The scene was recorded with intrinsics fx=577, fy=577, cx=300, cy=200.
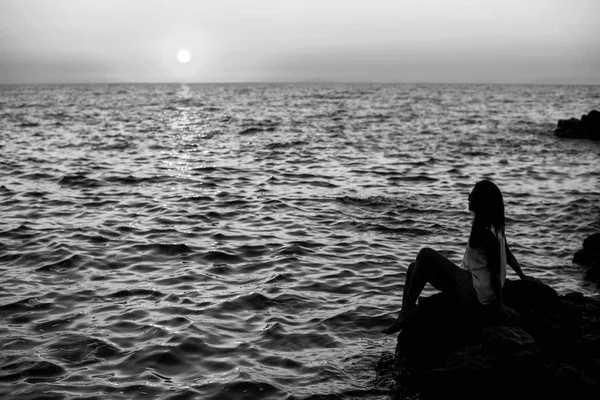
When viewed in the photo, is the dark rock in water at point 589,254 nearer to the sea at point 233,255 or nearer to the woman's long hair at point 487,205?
the sea at point 233,255

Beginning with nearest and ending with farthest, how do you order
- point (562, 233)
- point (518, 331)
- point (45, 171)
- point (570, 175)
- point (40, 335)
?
point (518, 331)
point (40, 335)
point (562, 233)
point (45, 171)
point (570, 175)

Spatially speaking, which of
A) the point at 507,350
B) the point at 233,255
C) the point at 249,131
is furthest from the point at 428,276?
the point at 249,131

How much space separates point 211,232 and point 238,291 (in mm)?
3878

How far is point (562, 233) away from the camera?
14.3 m

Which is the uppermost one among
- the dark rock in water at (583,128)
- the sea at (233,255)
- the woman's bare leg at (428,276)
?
the dark rock in water at (583,128)

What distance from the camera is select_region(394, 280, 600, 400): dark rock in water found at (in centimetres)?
560

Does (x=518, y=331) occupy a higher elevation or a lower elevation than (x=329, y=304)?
higher

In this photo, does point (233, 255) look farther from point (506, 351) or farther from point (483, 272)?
point (506, 351)

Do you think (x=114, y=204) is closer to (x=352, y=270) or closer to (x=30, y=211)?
(x=30, y=211)

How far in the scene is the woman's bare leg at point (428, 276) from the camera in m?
6.96

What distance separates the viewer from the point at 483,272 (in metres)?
6.83

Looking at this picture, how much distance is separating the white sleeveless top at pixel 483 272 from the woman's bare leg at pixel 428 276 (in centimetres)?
24

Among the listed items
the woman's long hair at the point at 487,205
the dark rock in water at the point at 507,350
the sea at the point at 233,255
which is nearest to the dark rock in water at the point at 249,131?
the sea at the point at 233,255

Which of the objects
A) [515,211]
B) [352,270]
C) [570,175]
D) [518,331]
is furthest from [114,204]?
[570,175]
